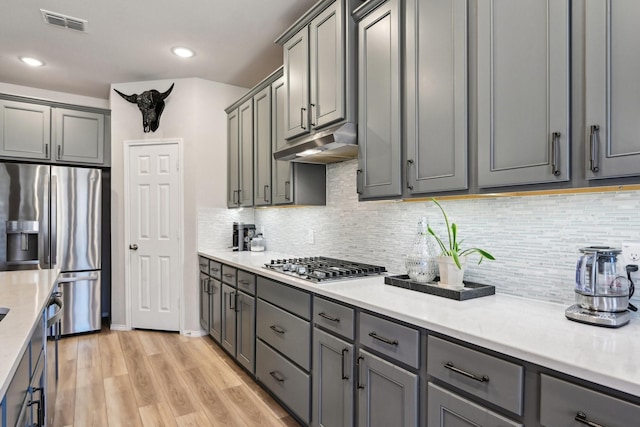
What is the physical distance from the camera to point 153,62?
11.9 ft

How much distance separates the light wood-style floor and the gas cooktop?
3.01 feet

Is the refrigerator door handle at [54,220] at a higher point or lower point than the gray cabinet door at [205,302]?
higher

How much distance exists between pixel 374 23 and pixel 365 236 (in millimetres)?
1353

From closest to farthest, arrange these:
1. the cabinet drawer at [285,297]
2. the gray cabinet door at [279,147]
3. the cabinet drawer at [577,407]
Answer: the cabinet drawer at [577,407]
the cabinet drawer at [285,297]
the gray cabinet door at [279,147]

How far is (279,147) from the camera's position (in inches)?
121

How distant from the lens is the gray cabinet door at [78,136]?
4.04 m

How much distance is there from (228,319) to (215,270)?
0.54m

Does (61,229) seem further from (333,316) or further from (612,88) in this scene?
(612,88)

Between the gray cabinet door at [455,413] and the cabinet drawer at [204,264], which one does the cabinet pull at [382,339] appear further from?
the cabinet drawer at [204,264]

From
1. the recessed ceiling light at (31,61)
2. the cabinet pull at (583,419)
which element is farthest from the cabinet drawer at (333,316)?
the recessed ceiling light at (31,61)

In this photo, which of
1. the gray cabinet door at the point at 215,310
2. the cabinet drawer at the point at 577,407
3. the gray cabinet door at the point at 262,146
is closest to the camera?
the cabinet drawer at the point at 577,407

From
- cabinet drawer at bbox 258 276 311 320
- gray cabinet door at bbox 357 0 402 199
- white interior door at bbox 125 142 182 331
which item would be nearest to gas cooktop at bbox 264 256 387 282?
cabinet drawer at bbox 258 276 311 320

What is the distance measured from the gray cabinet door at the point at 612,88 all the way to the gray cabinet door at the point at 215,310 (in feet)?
9.72

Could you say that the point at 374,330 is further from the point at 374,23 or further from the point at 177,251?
the point at 177,251
